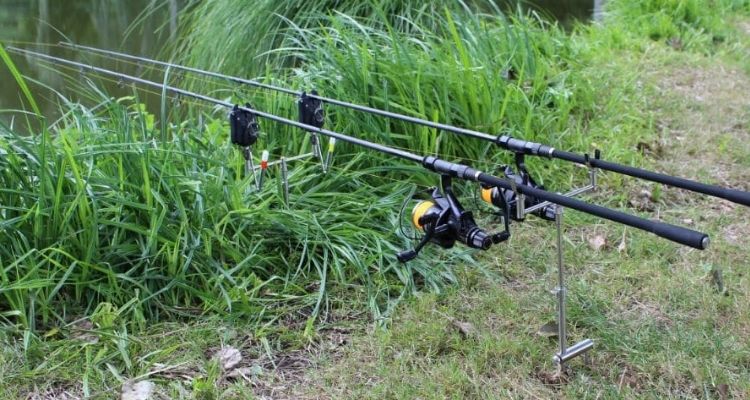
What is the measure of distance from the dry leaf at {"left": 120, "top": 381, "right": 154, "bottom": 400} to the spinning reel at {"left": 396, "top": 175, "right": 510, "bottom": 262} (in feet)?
2.41

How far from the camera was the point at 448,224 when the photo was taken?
6.97 feet

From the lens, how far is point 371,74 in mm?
3736

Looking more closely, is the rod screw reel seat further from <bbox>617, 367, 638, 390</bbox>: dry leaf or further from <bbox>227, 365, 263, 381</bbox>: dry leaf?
<bbox>617, 367, 638, 390</bbox>: dry leaf

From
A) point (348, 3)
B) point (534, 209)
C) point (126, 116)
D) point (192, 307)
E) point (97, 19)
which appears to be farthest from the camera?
point (97, 19)

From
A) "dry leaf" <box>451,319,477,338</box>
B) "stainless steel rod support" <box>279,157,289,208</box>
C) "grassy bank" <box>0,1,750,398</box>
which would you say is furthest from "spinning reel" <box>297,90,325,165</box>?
"dry leaf" <box>451,319,477,338</box>

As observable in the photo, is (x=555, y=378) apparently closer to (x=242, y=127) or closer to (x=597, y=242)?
(x=597, y=242)

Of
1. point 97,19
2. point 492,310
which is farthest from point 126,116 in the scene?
point 97,19

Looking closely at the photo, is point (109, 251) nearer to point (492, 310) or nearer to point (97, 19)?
point (492, 310)

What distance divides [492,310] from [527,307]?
0.11 m

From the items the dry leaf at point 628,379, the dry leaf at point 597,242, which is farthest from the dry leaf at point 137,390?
the dry leaf at point 597,242

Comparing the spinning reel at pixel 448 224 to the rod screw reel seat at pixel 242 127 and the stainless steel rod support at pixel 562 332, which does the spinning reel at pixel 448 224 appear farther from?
the rod screw reel seat at pixel 242 127

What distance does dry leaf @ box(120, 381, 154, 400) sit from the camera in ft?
7.19

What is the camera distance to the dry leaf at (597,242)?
9.97 ft

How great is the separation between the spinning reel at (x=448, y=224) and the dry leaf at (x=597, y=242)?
102cm
